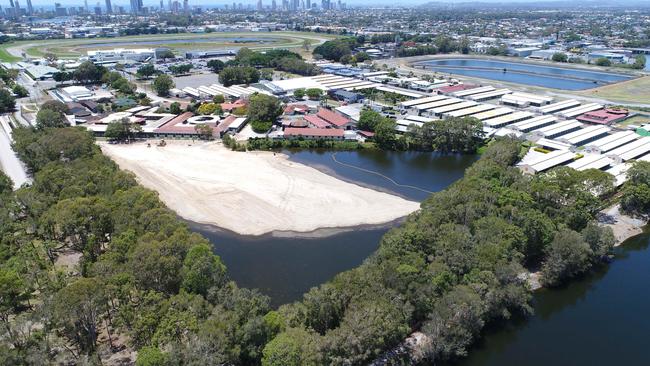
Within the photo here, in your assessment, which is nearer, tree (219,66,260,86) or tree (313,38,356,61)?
tree (219,66,260,86)

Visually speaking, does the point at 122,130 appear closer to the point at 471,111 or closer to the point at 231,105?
the point at 231,105

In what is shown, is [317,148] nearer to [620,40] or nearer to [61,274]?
[61,274]

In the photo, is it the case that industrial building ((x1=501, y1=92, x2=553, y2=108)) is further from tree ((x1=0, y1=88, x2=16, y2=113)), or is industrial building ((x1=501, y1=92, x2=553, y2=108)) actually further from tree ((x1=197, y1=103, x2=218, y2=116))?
tree ((x1=0, y1=88, x2=16, y2=113))

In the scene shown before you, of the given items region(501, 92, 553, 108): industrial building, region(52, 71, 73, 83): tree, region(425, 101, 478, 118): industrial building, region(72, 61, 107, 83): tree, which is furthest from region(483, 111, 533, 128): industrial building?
region(52, 71, 73, 83): tree

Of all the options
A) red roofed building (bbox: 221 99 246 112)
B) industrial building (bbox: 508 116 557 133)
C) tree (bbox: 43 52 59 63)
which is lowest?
industrial building (bbox: 508 116 557 133)

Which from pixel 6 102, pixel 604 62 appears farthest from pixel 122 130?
pixel 604 62

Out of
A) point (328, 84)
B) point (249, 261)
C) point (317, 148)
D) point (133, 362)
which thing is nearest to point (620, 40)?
point (328, 84)
